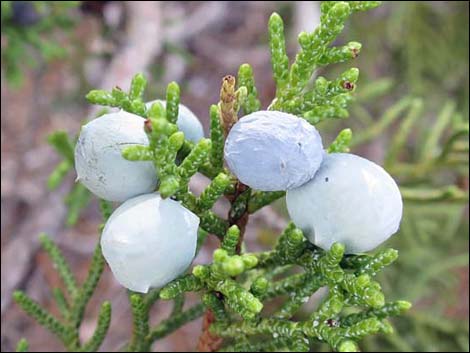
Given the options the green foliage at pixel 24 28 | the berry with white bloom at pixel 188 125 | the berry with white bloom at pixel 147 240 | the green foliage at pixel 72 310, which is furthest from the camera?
the green foliage at pixel 24 28

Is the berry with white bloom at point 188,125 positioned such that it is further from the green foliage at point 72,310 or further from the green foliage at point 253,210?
the green foliage at point 72,310

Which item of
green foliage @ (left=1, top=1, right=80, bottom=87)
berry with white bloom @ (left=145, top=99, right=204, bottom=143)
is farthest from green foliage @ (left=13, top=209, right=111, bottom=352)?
green foliage @ (left=1, top=1, right=80, bottom=87)

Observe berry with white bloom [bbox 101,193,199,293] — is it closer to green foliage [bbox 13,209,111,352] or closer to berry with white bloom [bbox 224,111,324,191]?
berry with white bloom [bbox 224,111,324,191]

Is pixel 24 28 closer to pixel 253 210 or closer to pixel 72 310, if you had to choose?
pixel 72 310

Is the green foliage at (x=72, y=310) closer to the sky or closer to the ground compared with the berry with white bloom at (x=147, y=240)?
closer to the ground

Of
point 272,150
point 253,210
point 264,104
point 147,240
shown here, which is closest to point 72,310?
point 253,210

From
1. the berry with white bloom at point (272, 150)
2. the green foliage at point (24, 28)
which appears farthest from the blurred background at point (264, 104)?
the berry with white bloom at point (272, 150)

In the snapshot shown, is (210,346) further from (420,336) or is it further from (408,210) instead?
(408,210)

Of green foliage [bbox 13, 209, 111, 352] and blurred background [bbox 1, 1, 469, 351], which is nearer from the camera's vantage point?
green foliage [bbox 13, 209, 111, 352]
